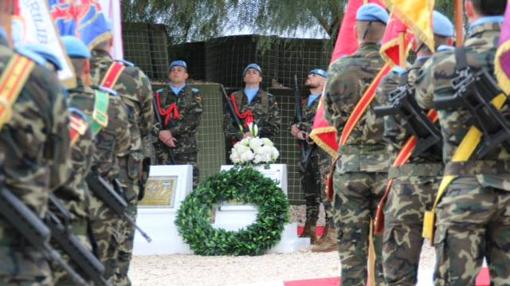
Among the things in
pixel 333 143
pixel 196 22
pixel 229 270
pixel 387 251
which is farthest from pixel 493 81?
pixel 196 22

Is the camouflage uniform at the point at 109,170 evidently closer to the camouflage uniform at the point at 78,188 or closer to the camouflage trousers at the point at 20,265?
the camouflage uniform at the point at 78,188

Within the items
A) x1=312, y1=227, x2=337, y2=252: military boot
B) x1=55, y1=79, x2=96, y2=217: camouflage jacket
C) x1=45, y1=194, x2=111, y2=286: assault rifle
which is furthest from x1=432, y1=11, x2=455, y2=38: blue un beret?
x1=312, y1=227, x2=337, y2=252: military boot

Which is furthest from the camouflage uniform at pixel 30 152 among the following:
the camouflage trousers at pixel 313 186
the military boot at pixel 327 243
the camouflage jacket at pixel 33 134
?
the camouflage trousers at pixel 313 186

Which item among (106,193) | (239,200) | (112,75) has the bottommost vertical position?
(106,193)

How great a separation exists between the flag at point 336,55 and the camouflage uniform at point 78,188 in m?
2.88

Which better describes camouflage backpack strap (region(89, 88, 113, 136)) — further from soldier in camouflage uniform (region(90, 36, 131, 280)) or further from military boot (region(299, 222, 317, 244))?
military boot (region(299, 222, 317, 244))

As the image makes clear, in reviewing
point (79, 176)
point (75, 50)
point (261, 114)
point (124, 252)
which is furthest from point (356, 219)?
point (261, 114)

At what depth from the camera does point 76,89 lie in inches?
253

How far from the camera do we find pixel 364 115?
782 centimetres

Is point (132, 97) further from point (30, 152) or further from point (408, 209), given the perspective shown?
point (30, 152)

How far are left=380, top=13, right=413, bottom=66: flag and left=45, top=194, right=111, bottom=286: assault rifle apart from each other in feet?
10.4

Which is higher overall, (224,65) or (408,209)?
(224,65)

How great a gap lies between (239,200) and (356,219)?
196 inches

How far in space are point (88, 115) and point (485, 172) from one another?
2264 millimetres
